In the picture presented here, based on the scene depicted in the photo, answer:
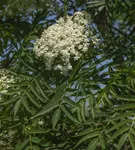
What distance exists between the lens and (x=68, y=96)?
1.88 meters

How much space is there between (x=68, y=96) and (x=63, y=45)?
25 centimetres

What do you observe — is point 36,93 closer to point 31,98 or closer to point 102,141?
point 31,98

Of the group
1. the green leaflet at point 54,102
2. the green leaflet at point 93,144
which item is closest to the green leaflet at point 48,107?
the green leaflet at point 54,102

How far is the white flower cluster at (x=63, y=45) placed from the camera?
1965 mm

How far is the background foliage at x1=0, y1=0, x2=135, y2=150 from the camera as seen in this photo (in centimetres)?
173

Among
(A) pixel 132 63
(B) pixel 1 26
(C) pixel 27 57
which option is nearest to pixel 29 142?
(C) pixel 27 57

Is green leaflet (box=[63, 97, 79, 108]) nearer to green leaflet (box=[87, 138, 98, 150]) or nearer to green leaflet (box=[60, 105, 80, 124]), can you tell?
green leaflet (box=[60, 105, 80, 124])

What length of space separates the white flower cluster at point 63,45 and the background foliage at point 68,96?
0.05 meters

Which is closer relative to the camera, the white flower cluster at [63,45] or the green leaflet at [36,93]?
the green leaflet at [36,93]

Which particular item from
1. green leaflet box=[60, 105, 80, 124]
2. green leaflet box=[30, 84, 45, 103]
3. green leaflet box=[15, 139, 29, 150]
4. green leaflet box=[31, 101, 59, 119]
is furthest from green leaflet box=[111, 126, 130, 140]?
green leaflet box=[15, 139, 29, 150]

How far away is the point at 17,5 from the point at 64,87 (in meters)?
1.04

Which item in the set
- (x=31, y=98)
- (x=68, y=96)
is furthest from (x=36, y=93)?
(x=68, y=96)

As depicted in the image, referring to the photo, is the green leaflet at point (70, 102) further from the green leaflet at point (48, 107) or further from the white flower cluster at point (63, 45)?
the white flower cluster at point (63, 45)

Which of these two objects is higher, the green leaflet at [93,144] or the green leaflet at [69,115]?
the green leaflet at [69,115]
